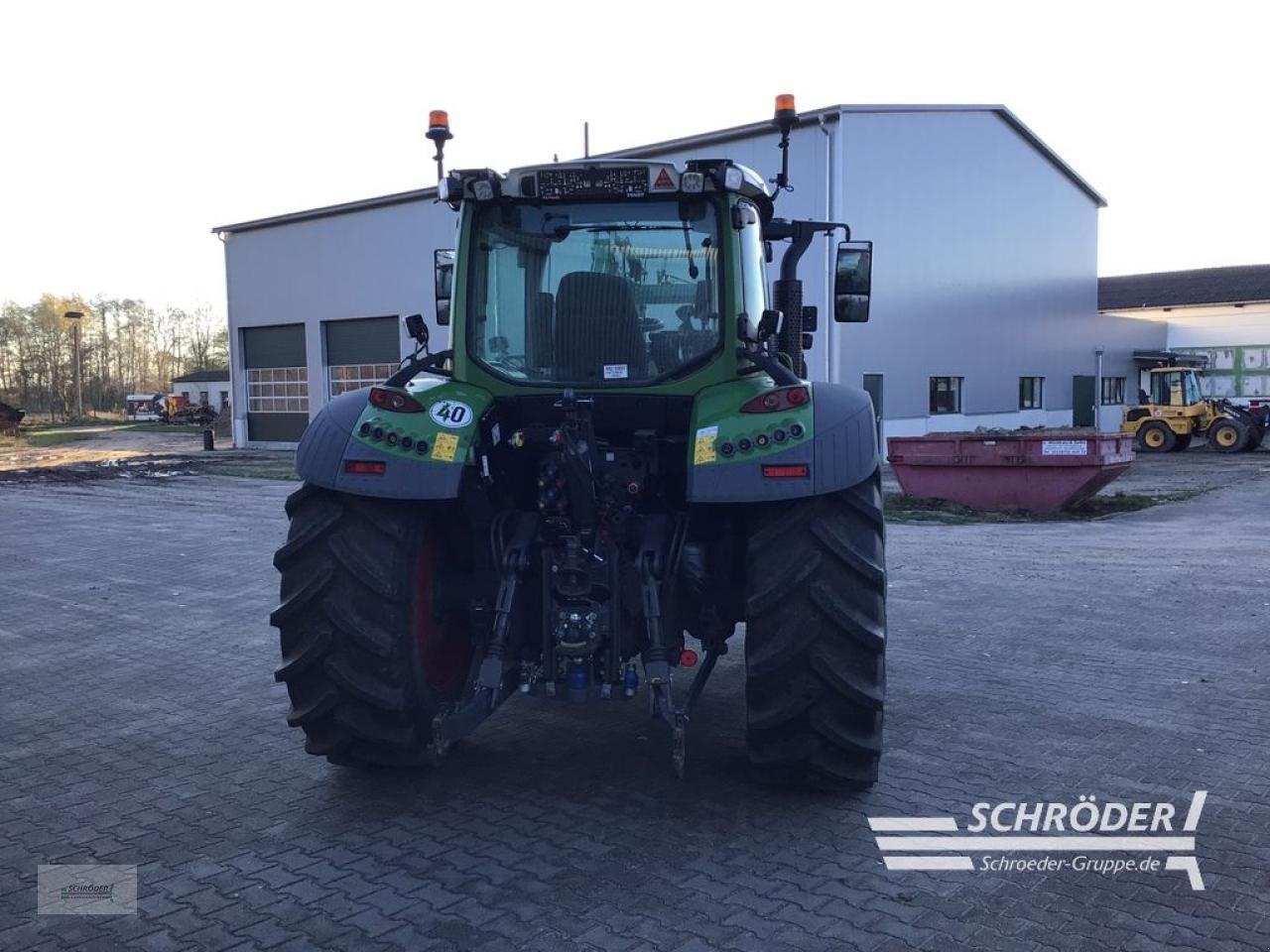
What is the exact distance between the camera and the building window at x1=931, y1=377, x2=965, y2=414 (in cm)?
2831

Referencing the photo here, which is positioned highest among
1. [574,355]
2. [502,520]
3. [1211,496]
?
[574,355]

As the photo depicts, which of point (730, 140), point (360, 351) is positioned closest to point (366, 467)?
point (730, 140)

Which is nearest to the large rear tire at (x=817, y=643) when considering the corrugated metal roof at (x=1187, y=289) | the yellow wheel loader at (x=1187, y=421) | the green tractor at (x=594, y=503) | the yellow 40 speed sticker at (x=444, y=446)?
the green tractor at (x=594, y=503)

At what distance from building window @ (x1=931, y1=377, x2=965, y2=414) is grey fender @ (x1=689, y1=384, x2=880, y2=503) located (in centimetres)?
2458

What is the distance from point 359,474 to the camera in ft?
15.0

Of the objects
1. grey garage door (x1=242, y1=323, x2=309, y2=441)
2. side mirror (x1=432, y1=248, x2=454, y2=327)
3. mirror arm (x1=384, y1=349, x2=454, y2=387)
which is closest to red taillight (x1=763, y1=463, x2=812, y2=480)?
mirror arm (x1=384, y1=349, x2=454, y2=387)

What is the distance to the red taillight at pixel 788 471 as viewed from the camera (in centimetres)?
438

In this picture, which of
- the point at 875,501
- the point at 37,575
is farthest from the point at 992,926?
the point at 37,575

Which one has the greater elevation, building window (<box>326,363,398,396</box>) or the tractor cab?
building window (<box>326,363,398,396</box>)

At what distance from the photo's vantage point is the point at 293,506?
15.8 ft

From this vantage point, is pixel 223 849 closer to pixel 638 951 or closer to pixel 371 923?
pixel 371 923

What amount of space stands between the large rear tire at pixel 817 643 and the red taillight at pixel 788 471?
8.6 inches

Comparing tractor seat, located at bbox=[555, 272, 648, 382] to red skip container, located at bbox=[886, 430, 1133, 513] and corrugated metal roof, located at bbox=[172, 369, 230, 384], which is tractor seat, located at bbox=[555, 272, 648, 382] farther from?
corrugated metal roof, located at bbox=[172, 369, 230, 384]

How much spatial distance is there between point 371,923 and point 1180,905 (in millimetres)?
2723
